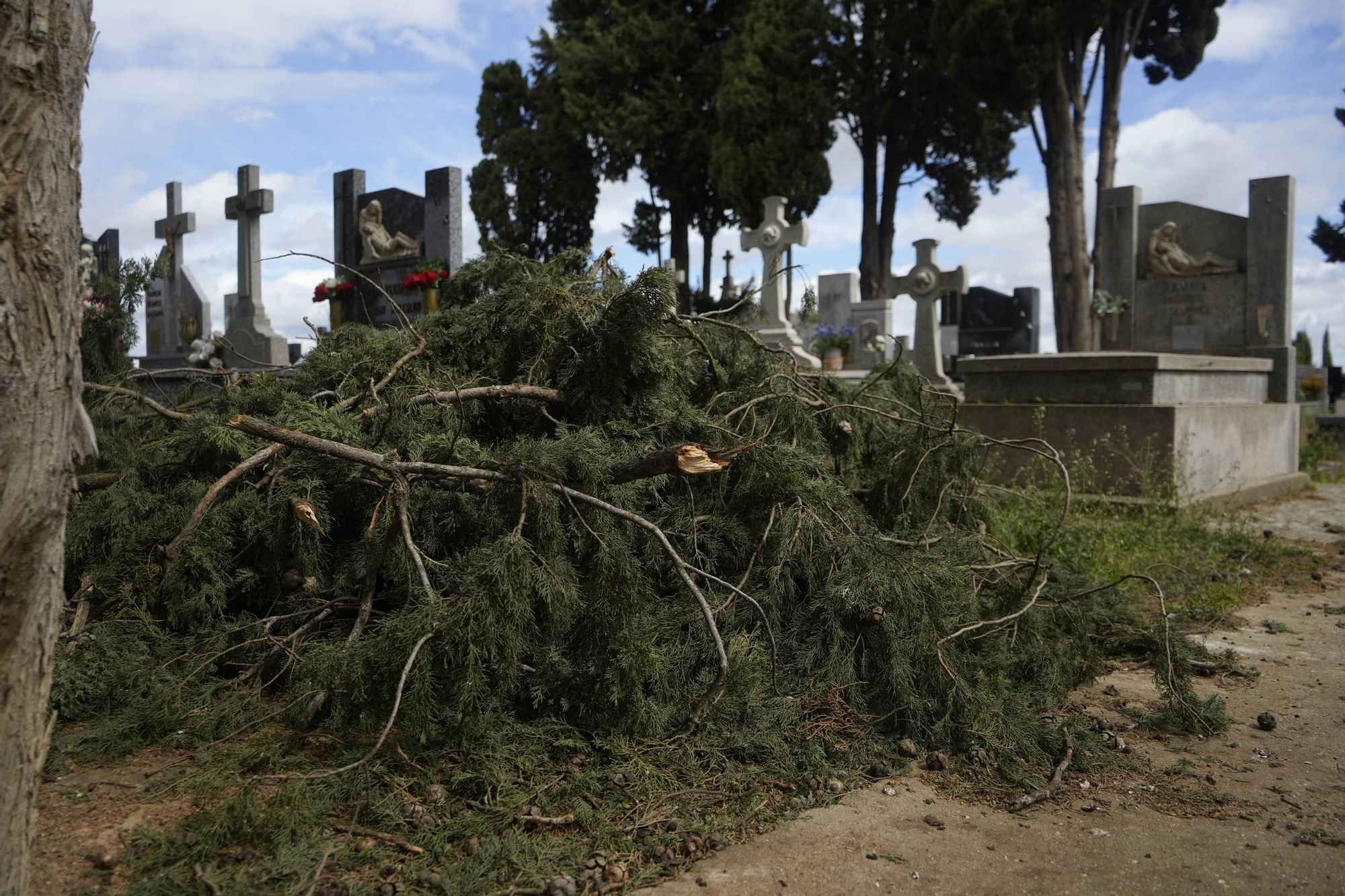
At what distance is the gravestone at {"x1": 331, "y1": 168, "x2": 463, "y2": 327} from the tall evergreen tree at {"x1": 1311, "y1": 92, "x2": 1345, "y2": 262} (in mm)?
25873

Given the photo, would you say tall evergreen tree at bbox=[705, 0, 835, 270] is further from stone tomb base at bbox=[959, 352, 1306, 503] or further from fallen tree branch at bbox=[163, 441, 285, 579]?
fallen tree branch at bbox=[163, 441, 285, 579]

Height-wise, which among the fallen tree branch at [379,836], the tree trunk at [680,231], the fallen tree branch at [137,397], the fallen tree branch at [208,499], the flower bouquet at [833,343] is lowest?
the fallen tree branch at [379,836]

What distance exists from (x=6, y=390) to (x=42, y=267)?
0.22 meters

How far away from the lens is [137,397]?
166 inches

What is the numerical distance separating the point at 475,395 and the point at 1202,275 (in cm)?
996

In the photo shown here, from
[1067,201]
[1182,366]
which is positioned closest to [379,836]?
[1182,366]

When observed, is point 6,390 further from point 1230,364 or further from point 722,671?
point 1230,364

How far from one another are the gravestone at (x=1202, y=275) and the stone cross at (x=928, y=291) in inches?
95.0

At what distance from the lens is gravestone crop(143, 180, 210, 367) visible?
14.8 meters

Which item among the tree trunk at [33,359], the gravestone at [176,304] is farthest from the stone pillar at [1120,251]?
the gravestone at [176,304]

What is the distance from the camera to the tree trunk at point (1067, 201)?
16.3 meters

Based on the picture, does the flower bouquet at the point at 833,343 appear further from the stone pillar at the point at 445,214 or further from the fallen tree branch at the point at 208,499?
the fallen tree branch at the point at 208,499

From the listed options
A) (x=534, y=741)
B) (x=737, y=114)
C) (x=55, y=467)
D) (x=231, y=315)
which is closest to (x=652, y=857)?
(x=534, y=741)

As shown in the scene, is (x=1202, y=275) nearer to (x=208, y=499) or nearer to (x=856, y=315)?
(x=856, y=315)
